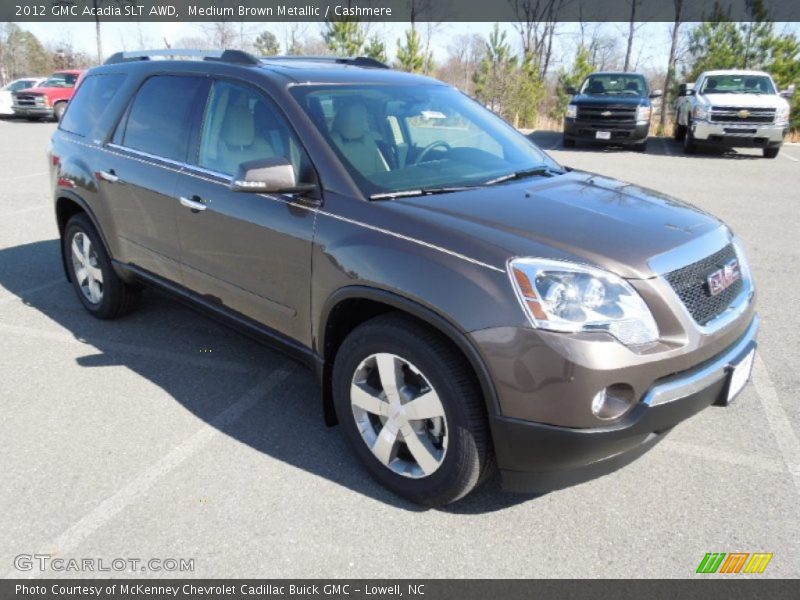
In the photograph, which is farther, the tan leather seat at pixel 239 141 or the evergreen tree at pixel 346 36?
the evergreen tree at pixel 346 36

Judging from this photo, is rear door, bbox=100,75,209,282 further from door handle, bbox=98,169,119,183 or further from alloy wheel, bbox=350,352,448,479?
alloy wheel, bbox=350,352,448,479

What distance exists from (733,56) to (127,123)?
29.4m

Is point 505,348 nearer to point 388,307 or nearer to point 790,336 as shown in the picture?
point 388,307

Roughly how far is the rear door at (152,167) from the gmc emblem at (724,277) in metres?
2.78

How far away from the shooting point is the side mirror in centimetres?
286

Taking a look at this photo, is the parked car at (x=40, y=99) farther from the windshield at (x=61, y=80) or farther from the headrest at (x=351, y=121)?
the headrest at (x=351, y=121)

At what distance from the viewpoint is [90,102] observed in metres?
4.77

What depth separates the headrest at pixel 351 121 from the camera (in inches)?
124

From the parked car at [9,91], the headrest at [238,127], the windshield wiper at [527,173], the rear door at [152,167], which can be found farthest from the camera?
the parked car at [9,91]

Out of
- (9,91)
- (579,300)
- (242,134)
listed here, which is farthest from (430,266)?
(9,91)

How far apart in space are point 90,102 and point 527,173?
3286mm

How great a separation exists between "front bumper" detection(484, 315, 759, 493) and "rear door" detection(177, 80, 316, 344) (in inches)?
46.6

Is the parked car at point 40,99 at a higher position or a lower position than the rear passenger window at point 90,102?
lower

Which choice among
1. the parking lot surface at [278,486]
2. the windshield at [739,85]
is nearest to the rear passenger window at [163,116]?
the parking lot surface at [278,486]
